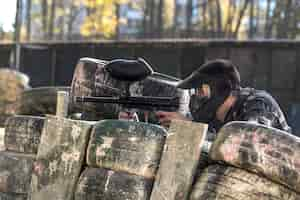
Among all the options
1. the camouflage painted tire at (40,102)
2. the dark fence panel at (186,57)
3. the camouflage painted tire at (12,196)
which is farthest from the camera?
the dark fence panel at (186,57)

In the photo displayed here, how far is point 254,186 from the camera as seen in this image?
2.36 meters

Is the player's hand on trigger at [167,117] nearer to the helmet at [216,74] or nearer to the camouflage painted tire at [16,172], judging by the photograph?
the helmet at [216,74]

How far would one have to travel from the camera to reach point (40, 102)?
26.3 ft

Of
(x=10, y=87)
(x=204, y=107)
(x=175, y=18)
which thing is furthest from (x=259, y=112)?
(x=175, y=18)

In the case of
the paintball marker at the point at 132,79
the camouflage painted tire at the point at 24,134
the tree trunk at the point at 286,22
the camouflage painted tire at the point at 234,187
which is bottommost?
the camouflage painted tire at the point at 234,187

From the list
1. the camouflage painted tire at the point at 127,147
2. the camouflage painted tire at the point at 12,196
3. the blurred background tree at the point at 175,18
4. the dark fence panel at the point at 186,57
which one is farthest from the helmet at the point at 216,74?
the blurred background tree at the point at 175,18

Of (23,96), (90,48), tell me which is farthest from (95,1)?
(23,96)

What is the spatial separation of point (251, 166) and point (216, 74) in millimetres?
1252

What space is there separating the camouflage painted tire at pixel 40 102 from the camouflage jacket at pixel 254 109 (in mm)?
4271

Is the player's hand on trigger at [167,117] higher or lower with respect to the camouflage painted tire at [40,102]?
higher

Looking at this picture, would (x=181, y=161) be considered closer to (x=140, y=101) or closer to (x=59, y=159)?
(x=59, y=159)

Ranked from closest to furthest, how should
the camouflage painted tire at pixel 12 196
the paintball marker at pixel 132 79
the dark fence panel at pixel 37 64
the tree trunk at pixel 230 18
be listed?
the camouflage painted tire at pixel 12 196, the paintball marker at pixel 132 79, the dark fence panel at pixel 37 64, the tree trunk at pixel 230 18

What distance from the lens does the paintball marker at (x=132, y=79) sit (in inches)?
132

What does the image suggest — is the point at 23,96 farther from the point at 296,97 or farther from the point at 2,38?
the point at 2,38
